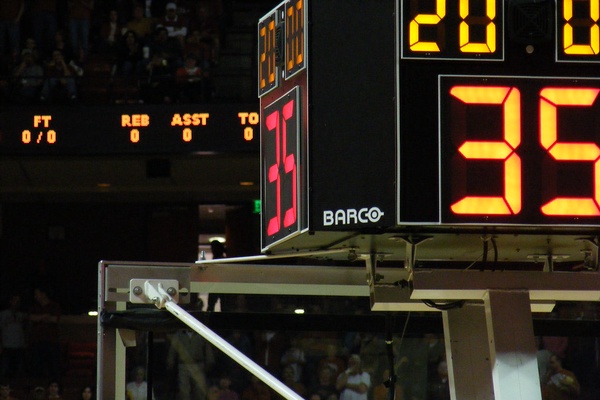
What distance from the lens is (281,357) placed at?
6.02 m

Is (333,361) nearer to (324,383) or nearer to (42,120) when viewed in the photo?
(324,383)

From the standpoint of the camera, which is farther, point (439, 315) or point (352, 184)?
point (439, 315)

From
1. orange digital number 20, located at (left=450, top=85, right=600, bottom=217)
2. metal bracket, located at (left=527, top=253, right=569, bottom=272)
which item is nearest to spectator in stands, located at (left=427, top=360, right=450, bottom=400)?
metal bracket, located at (left=527, top=253, right=569, bottom=272)

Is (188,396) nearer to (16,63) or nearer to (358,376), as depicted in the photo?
(358,376)

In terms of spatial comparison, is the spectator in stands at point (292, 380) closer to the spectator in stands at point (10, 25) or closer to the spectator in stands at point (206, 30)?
the spectator in stands at point (206, 30)

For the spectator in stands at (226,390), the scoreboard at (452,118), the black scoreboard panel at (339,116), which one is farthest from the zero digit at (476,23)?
the spectator in stands at (226,390)

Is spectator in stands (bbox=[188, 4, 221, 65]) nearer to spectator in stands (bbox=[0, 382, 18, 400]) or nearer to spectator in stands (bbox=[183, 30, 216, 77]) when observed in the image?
spectator in stands (bbox=[183, 30, 216, 77])

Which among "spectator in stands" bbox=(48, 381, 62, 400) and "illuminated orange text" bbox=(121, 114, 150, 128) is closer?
"spectator in stands" bbox=(48, 381, 62, 400)

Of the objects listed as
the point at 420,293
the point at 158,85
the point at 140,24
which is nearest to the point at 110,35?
the point at 140,24

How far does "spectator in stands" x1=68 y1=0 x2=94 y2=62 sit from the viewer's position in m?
19.9

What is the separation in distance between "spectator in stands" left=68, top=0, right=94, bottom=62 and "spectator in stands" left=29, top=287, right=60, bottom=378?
4.20 meters

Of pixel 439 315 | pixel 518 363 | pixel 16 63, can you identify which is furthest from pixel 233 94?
pixel 518 363

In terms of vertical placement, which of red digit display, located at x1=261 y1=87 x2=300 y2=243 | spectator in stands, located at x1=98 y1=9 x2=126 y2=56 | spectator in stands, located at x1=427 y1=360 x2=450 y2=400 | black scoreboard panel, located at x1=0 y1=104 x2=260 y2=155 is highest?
spectator in stands, located at x1=98 y1=9 x2=126 y2=56

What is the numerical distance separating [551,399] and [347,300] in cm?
109
